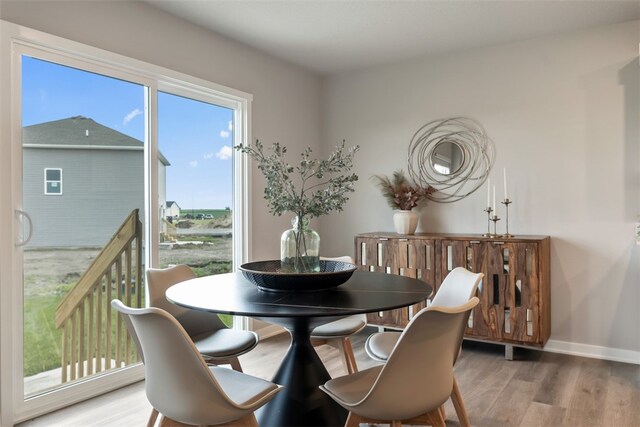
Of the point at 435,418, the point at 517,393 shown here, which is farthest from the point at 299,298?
the point at 517,393

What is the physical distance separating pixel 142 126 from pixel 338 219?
2260mm

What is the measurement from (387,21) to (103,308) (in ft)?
9.13

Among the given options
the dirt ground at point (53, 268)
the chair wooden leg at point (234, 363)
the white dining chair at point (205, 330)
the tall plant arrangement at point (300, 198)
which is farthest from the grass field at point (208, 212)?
the tall plant arrangement at point (300, 198)

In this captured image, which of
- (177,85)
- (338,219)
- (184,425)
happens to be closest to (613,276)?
(338,219)

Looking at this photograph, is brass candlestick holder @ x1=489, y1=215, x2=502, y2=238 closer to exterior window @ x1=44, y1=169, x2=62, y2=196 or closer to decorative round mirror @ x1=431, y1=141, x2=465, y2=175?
decorative round mirror @ x1=431, y1=141, x2=465, y2=175

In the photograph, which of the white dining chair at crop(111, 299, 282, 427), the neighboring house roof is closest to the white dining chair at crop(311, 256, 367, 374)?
the white dining chair at crop(111, 299, 282, 427)

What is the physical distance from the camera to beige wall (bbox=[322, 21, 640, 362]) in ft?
11.5

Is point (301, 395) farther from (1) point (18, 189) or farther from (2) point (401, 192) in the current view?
(2) point (401, 192)

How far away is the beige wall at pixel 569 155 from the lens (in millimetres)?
3490

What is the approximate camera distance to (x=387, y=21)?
3.44 meters

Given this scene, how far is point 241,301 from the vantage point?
6.09ft

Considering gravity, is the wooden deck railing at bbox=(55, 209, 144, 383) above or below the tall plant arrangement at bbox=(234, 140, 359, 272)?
below

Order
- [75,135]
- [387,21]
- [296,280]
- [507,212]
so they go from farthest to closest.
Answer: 1. [507,212]
2. [387,21]
3. [75,135]
4. [296,280]

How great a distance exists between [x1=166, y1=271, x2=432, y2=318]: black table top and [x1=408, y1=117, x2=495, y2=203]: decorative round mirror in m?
2.01
